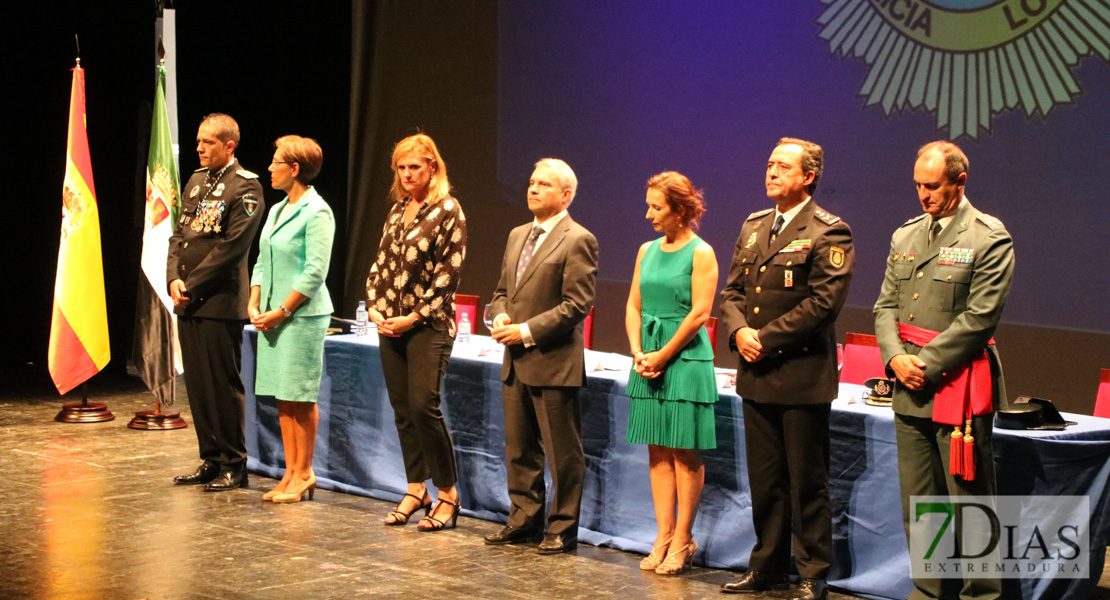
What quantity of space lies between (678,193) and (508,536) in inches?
56.8

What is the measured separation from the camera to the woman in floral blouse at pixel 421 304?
15.0ft

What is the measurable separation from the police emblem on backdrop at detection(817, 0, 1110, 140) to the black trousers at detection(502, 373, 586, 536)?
2512mm

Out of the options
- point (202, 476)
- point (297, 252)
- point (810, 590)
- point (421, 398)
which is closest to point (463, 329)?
point (421, 398)

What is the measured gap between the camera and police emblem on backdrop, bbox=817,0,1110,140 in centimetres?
526

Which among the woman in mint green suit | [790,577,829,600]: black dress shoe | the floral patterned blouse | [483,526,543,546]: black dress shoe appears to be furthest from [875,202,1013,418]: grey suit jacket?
the woman in mint green suit

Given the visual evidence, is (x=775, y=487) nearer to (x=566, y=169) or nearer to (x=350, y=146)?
(x=566, y=169)

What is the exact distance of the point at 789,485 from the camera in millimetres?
3838

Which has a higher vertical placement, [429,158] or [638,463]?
[429,158]

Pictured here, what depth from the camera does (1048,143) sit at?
5371 millimetres

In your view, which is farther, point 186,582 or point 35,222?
point 35,222

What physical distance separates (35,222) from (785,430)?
266 inches

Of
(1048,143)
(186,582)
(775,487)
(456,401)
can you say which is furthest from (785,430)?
(1048,143)

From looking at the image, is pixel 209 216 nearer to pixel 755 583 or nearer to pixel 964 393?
pixel 755 583

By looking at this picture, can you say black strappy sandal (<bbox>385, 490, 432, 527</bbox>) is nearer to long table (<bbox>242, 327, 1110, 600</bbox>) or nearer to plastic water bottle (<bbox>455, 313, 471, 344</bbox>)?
long table (<bbox>242, 327, 1110, 600</bbox>)
